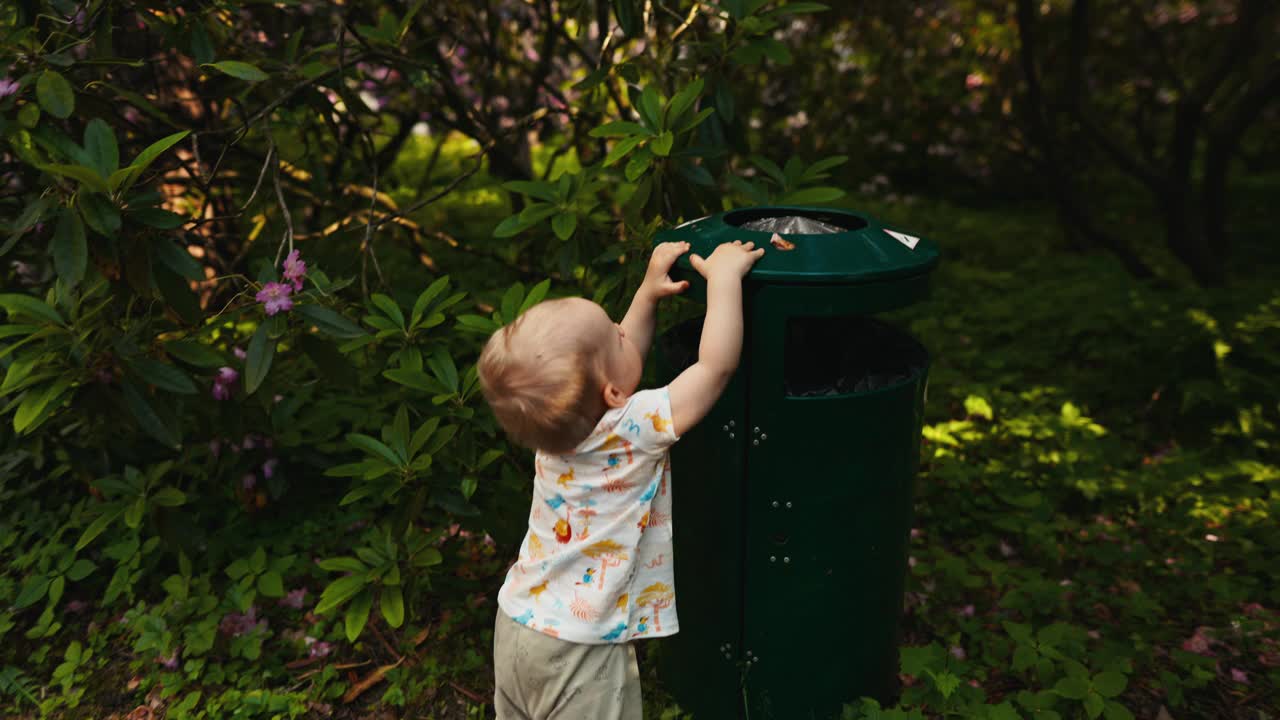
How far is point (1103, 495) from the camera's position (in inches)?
145

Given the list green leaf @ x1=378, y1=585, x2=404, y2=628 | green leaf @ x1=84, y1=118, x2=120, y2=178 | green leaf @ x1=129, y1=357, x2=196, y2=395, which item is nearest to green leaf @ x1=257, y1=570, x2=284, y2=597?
green leaf @ x1=378, y1=585, x2=404, y2=628

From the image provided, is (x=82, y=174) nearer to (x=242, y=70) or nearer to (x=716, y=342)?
(x=242, y=70)

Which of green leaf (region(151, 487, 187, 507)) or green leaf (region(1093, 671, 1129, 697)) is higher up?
green leaf (region(151, 487, 187, 507))

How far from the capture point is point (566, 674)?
189cm

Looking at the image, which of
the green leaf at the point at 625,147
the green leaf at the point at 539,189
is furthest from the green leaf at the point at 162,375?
the green leaf at the point at 625,147

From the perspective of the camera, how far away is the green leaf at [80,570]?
3.07 m

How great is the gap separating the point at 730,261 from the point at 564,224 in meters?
0.87

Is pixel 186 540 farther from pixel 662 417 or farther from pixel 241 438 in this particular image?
pixel 662 417

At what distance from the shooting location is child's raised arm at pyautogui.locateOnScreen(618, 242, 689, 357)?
2090mm

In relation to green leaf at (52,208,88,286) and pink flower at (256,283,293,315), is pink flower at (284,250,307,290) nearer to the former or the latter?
pink flower at (256,283,293,315)

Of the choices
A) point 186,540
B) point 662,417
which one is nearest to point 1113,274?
point 662,417

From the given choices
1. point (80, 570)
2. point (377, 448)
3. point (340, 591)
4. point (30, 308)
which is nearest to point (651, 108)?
point (377, 448)

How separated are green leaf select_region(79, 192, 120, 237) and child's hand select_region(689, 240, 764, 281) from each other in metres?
1.44

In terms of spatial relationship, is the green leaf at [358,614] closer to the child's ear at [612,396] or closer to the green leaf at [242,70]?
the child's ear at [612,396]
